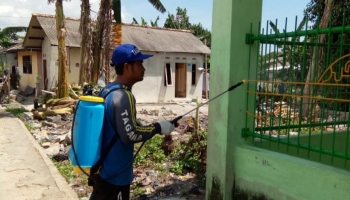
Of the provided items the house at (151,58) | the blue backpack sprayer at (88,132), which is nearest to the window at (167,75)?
the house at (151,58)

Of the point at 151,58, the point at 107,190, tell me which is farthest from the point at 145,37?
the point at 107,190

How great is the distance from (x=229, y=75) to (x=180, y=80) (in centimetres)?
1704

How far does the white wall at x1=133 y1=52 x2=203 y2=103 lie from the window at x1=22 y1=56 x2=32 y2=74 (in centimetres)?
763

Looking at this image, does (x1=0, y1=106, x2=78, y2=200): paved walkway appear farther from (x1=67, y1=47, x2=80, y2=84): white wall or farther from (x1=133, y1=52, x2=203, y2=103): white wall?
(x1=133, y1=52, x2=203, y2=103): white wall

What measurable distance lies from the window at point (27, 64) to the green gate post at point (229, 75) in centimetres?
1979

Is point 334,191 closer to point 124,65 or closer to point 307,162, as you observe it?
point 307,162

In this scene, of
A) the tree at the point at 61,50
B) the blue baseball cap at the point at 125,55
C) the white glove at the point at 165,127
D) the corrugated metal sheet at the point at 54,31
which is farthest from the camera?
the corrugated metal sheet at the point at 54,31

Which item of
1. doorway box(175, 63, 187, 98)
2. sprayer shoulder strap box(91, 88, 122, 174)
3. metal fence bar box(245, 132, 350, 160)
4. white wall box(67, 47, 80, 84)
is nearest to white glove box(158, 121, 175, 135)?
sprayer shoulder strap box(91, 88, 122, 174)

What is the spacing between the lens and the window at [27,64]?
68.4ft

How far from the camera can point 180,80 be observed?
20.3 meters

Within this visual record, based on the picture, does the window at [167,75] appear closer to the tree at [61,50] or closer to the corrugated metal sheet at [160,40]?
the corrugated metal sheet at [160,40]

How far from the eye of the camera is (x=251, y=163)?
3.16 meters

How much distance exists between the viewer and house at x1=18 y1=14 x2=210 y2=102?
16891mm

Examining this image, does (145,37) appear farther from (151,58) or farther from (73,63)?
(73,63)
